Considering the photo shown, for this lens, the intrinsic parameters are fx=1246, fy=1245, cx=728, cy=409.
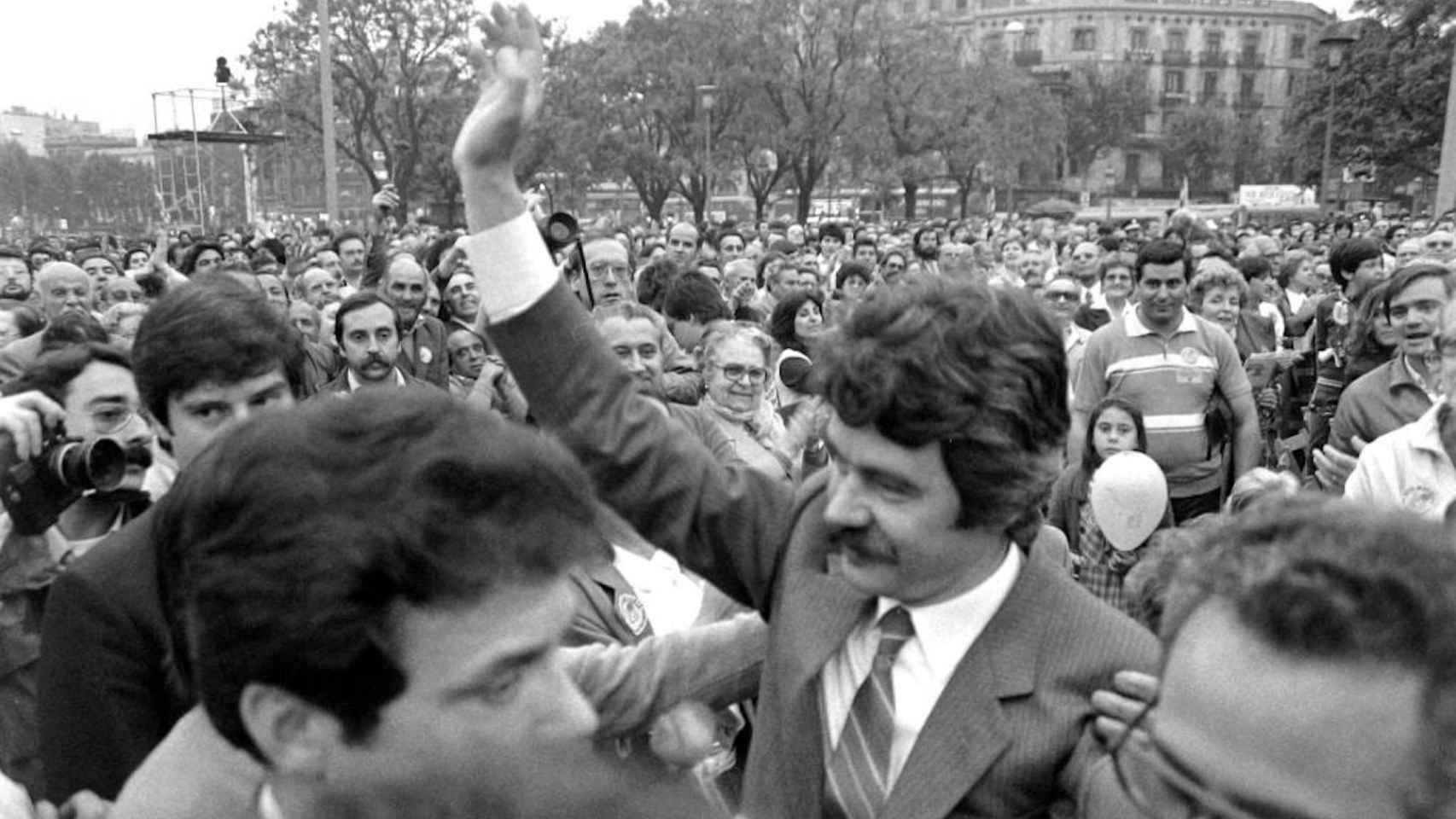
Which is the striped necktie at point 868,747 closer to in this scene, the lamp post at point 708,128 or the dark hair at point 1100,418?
the dark hair at point 1100,418

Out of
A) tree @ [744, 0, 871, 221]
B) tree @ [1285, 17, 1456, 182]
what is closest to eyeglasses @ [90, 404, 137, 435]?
tree @ [744, 0, 871, 221]

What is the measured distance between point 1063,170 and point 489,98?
74.7 m

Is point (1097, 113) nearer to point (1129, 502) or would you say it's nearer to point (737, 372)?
point (737, 372)

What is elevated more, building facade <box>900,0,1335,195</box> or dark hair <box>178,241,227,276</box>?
building facade <box>900,0,1335,195</box>

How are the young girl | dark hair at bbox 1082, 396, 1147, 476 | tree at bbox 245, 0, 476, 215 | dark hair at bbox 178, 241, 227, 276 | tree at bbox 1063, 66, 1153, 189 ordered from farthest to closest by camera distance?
tree at bbox 1063, 66, 1153, 189 < tree at bbox 245, 0, 476, 215 < dark hair at bbox 178, 241, 227, 276 < dark hair at bbox 1082, 396, 1147, 476 < the young girl

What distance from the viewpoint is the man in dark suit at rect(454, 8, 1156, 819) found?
161 cm

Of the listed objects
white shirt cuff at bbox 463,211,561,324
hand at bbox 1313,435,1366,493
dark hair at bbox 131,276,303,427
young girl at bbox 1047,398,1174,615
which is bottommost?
young girl at bbox 1047,398,1174,615

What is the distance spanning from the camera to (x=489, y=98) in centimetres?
184

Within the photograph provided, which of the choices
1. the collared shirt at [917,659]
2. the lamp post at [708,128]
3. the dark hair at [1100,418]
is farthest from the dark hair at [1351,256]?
the lamp post at [708,128]

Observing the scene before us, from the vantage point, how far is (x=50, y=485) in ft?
8.03

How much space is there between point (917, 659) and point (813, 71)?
34.1m

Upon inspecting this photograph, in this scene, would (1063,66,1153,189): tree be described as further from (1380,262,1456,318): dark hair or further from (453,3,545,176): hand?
(453,3,545,176): hand

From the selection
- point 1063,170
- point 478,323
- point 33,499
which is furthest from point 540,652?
point 1063,170

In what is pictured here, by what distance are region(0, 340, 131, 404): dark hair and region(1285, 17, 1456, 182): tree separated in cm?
4162
